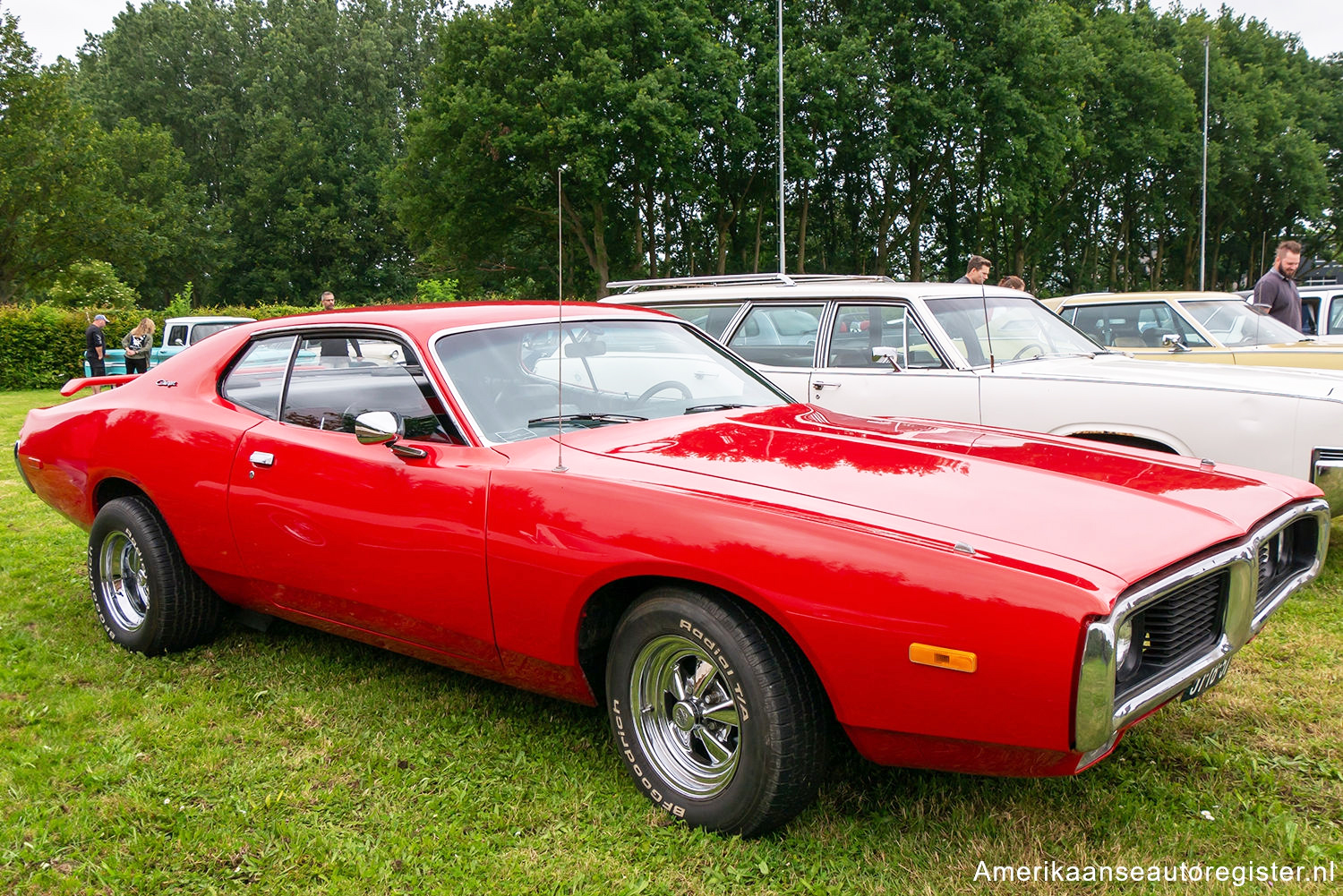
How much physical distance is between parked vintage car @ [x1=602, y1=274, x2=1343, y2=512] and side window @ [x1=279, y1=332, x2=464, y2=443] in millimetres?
3063

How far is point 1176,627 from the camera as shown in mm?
2502

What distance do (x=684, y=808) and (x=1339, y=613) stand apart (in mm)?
3532

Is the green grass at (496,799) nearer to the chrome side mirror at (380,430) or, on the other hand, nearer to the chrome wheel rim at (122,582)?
the chrome wheel rim at (122,582)

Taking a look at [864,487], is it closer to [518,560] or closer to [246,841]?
[518,560]

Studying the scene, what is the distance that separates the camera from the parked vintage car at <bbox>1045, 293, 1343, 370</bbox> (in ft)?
28.4

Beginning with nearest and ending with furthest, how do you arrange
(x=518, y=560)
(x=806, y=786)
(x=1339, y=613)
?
(x=806, y=786) → (x=518, y=560) → (x=1339, y=613)

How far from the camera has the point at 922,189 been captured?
32688 mm

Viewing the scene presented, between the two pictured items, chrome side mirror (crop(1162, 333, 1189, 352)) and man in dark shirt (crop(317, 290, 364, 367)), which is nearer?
man in dark shirt (crop(317, 290, 364, 367))

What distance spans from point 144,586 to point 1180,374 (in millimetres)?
5285

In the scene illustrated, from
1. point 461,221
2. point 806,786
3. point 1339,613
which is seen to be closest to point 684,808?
point 806,786

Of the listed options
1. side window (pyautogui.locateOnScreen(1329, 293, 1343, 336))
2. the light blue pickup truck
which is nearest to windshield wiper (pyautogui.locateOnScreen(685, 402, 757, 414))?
side window (pyautogui.locateOnScreen(1329, 293, 1343, 336))

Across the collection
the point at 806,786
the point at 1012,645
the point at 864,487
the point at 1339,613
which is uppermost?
the point at 864,487

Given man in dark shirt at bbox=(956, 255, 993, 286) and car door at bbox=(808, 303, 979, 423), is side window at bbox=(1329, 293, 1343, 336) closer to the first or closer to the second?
man in dark shirt at bbox=(956, 255, 993, 286)

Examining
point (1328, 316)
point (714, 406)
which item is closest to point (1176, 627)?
point (714, 406)
